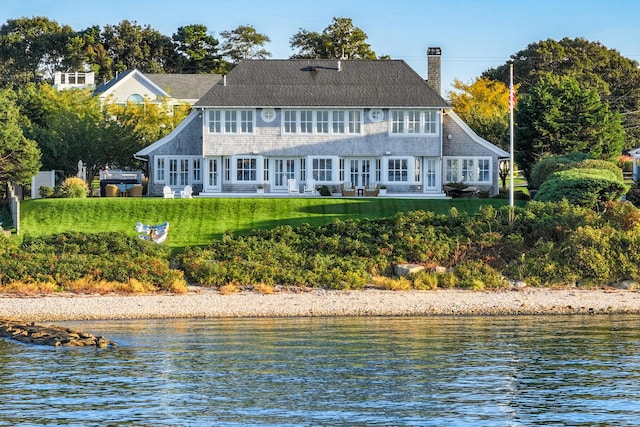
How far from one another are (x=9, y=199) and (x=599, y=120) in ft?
91.8

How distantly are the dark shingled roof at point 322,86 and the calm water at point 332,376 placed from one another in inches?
960

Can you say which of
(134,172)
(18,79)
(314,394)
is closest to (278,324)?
(314,394)

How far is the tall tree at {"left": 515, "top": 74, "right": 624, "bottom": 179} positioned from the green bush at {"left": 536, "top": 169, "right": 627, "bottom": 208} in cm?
1138

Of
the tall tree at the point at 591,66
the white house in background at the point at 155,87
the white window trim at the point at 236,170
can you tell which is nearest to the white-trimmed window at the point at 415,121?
the white window trim at the point at 236,170

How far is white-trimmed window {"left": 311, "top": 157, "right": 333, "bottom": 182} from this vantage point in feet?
179

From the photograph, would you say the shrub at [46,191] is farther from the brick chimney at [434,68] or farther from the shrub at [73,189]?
the brick chimney at [434,68]

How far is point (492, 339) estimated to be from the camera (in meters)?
28.1

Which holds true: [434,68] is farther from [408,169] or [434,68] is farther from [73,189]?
[73,189]

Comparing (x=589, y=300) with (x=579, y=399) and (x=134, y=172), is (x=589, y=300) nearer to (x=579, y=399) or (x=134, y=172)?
(x=579, y=399)

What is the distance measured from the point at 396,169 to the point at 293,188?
5.01 m

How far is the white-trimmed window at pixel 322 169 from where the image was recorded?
179ft

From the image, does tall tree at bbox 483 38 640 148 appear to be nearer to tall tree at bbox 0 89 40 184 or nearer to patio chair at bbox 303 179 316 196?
patio chair at bbox 303 179 316 196

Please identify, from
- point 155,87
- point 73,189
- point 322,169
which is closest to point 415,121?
point 322,169

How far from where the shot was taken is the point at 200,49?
348 ft
